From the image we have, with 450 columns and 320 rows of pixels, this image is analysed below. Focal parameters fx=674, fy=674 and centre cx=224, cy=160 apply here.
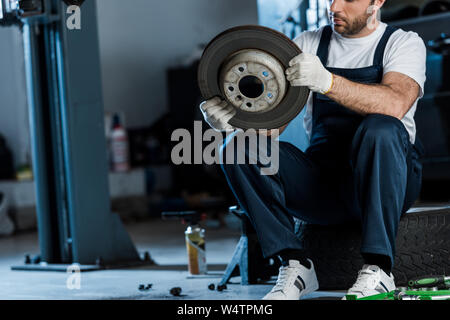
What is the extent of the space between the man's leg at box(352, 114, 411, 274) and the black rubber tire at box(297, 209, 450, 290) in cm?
26

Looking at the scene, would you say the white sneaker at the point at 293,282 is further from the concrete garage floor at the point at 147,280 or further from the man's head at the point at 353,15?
the man's head at the point at 353,15

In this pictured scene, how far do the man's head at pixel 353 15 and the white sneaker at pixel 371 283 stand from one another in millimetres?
603

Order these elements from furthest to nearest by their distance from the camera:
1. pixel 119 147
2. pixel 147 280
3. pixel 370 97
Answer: pixel 119 147 < pixel 147 280 < pixel 370 97

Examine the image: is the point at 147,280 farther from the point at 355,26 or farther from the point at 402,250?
the point at 355,26

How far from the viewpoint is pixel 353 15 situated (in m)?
1.68

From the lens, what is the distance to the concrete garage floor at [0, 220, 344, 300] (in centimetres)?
186

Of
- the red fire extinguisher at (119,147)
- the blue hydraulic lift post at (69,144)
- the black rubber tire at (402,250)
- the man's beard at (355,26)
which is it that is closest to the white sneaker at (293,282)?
the black rubber tire at (402,250)

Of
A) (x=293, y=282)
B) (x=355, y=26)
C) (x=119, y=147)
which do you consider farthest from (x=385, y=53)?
(x=119, y=147)

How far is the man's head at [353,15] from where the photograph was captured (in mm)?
1669

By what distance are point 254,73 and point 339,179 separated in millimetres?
344

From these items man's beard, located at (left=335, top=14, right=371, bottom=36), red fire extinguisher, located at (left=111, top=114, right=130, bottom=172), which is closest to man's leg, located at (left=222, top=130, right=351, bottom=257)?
man's beard, located at (left=335, top=14, right=371, bottom=36)
